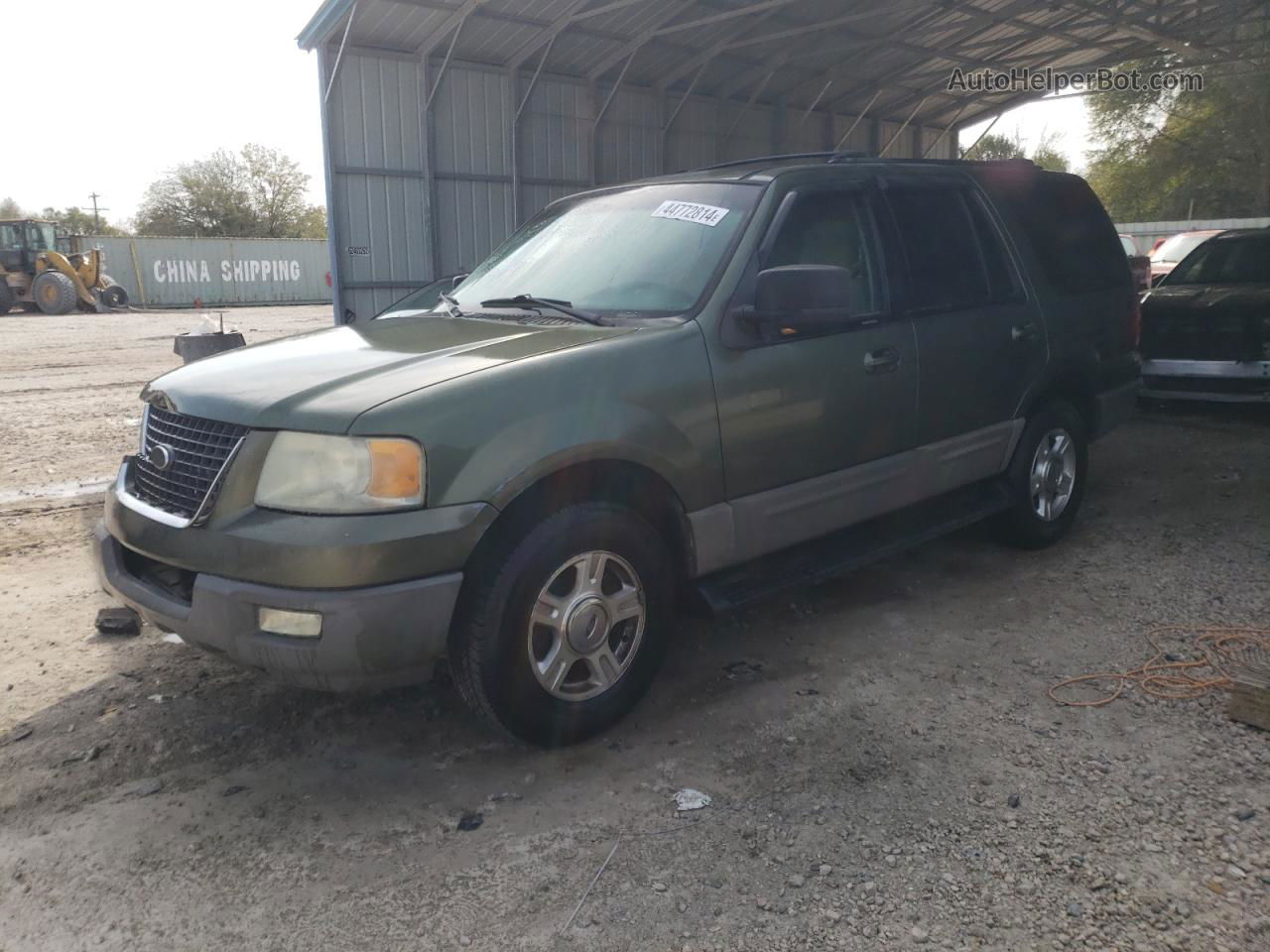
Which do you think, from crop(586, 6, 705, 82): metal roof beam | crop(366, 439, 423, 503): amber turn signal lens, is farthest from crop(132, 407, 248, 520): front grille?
crop(586, 6, 705, 82): metal roof beam

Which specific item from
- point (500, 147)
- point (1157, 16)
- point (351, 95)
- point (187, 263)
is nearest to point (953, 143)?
point (1157, 16)

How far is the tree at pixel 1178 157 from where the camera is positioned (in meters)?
34.7

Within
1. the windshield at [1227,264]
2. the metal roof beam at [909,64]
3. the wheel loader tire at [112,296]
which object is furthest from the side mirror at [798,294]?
the wheel loader tire at [112,296]

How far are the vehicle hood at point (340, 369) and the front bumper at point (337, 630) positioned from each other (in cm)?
49

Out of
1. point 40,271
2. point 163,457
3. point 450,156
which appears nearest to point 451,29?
point 450,156

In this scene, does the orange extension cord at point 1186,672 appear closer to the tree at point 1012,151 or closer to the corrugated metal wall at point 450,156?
the corrugated metal wall at point 450,156

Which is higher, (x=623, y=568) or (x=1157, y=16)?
(x=1157, y=16)

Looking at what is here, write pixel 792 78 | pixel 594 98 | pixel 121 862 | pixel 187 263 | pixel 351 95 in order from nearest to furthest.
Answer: pixel 121 862, pixel 351 95, pixel 594 98, pixel 792 78, pixel 187 263

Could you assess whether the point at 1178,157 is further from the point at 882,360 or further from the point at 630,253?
the point at 630,253

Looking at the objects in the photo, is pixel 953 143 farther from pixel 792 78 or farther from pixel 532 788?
pixel 532 788

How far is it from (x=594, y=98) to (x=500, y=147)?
5.59 feet

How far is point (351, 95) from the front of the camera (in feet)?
34.6

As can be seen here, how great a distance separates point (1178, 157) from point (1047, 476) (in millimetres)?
41221

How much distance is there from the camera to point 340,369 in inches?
124
